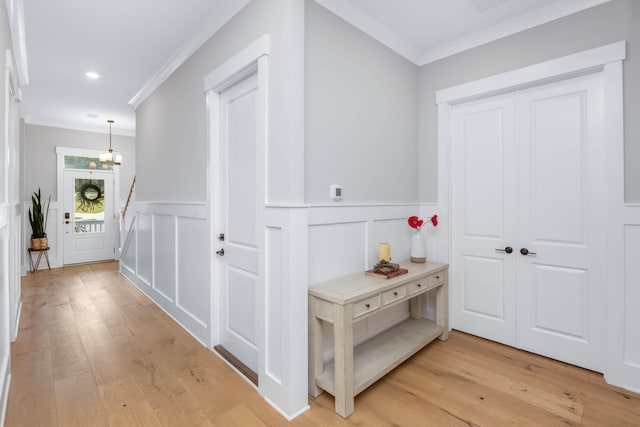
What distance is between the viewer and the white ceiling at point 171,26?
92.9 inches

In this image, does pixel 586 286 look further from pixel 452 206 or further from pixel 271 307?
pixel 271 307

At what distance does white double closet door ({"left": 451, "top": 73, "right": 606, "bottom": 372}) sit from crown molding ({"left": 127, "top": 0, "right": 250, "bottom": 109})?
206 centimetres

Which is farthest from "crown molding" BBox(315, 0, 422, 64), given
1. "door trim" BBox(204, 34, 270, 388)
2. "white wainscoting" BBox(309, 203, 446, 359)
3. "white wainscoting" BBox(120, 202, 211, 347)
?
"white wainscoting" BBox(120, 202, 211, 347)

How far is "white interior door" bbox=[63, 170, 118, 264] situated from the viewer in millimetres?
6125

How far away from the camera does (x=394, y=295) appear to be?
2.21 metres

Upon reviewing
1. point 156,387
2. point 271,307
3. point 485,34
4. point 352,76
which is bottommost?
point 156,387

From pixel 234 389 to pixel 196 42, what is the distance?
9.17ft

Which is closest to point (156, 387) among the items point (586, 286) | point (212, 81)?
point (212, 81)

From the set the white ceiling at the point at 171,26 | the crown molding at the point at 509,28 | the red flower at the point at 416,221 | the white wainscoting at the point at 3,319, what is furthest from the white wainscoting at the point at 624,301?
the white wainscoting at the point at 3,319

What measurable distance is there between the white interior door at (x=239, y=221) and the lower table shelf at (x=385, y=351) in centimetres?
65

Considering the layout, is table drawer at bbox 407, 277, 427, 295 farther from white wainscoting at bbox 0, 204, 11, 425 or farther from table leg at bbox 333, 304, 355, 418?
white wainscoting at bbox 0, 204, 11, 425

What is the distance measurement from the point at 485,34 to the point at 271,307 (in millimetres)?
2757

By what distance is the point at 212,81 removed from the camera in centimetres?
256

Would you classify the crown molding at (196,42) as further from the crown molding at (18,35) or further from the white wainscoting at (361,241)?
the white wainscoting at (361,241)
